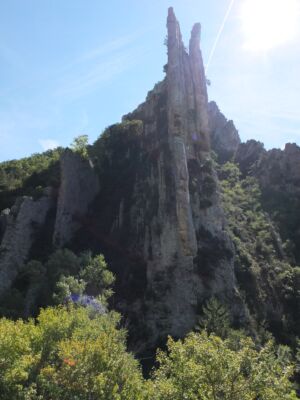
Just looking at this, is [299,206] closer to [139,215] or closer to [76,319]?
[139,215]

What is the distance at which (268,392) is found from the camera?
17125 mm

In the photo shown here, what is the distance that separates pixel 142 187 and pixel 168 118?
10346 mm

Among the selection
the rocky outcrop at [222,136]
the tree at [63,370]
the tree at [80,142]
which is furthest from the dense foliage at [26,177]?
the tree at [63,370]

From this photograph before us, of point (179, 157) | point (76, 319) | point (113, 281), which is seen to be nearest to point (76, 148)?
point (179, 157)

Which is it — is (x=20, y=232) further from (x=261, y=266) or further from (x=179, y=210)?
(x=261, y=266)

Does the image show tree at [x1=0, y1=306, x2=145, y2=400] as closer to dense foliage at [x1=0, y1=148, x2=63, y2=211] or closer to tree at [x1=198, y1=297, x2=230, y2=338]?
tree at [x1=198, y1=297, x2=230, y2=338]

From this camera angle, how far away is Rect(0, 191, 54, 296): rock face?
1937 inches

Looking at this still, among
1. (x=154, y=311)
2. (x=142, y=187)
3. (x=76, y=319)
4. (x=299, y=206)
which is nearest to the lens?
(x=76, y=319)

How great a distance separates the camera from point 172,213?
178 ft

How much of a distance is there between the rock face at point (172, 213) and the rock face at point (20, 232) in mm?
7249

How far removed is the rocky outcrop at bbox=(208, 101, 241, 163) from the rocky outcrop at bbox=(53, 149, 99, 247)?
1437 inches

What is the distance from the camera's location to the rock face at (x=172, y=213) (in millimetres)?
48656

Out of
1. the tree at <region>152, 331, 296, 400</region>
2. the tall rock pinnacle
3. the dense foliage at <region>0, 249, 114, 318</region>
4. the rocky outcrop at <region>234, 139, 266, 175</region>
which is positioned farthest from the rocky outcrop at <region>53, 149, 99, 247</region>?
the tree at <region>152, 331, 296, 400</region>

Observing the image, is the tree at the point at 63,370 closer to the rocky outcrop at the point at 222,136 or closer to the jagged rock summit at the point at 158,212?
the jagged rock summit at the point at 158,212
